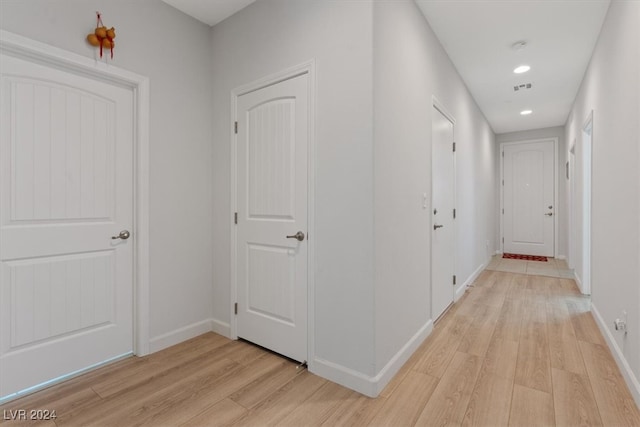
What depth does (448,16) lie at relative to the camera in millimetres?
2621

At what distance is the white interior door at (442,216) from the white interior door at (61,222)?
8.17ft

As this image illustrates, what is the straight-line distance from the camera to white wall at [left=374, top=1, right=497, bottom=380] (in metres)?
1.91

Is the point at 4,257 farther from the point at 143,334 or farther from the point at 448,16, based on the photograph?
the point at 448,16

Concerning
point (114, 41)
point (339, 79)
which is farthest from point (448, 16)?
point (114, 41)

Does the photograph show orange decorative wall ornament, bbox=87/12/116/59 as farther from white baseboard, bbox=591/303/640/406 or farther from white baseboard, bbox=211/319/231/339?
white baseboard, bbox=591/303/640/406

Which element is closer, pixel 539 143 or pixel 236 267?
pixel 236 267

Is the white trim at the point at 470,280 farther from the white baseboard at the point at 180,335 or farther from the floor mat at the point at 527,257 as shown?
the white baseboard at the point at 180,335

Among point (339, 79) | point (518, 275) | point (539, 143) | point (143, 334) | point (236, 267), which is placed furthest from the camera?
point (539, 143)

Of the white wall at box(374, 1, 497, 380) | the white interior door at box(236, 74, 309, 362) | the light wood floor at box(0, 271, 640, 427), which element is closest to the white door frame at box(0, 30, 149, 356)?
the light wood floor at box(0, 271, 640, 427)

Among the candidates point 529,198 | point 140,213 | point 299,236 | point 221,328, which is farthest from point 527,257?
point 140,213

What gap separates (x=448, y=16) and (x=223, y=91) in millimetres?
1974

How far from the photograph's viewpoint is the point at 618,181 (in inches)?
84.4

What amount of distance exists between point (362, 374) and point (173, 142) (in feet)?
7.07

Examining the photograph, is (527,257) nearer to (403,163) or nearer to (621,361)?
(621,361)
